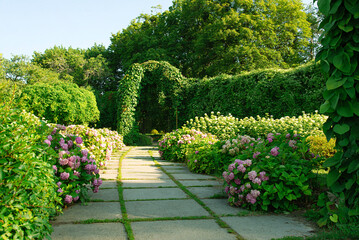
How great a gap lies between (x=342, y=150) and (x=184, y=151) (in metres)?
4.78

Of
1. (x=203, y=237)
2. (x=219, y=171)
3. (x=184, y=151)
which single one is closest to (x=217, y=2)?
(x=184, y=151)

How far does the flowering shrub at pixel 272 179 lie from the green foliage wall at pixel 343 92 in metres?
0.54

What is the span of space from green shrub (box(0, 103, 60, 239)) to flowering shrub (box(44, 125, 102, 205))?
0.95 meters

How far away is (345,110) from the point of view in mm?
2275

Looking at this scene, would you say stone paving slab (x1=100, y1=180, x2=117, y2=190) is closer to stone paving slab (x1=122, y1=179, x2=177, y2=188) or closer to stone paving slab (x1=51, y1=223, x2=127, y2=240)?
stone paving slab (x1=122, y1=179, x2=177, y2=188)

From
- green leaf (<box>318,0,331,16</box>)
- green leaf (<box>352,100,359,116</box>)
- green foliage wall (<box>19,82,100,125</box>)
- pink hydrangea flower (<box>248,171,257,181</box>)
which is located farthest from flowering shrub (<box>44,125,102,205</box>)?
green foliage wall (<box>19,82,100,125</box>)

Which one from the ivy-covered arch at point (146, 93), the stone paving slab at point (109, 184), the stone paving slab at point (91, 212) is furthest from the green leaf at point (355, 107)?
the ivy-covered arch at point (146, 93)

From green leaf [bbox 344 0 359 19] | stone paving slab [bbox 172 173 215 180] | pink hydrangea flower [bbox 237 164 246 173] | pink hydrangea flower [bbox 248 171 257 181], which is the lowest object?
stone paving slab [bbox 172 173 215 180]

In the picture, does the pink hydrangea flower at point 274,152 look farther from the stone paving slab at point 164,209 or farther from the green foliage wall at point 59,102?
the green foliage wall at point 59,102

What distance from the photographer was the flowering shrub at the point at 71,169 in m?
2.94

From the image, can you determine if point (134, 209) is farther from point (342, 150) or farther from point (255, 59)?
point (255, 59)

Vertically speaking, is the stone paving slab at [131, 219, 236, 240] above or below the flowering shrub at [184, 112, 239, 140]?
below

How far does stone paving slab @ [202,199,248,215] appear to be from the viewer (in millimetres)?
2965

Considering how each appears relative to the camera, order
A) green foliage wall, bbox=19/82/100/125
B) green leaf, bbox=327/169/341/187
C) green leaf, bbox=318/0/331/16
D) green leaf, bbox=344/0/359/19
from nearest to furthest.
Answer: green leaf, bbox=344/0/359/19
green leaf, bbox=318/0/331/16
green leaf, bbox=327/169/341/187
green foliage wall, bbox=19/82/100/125
